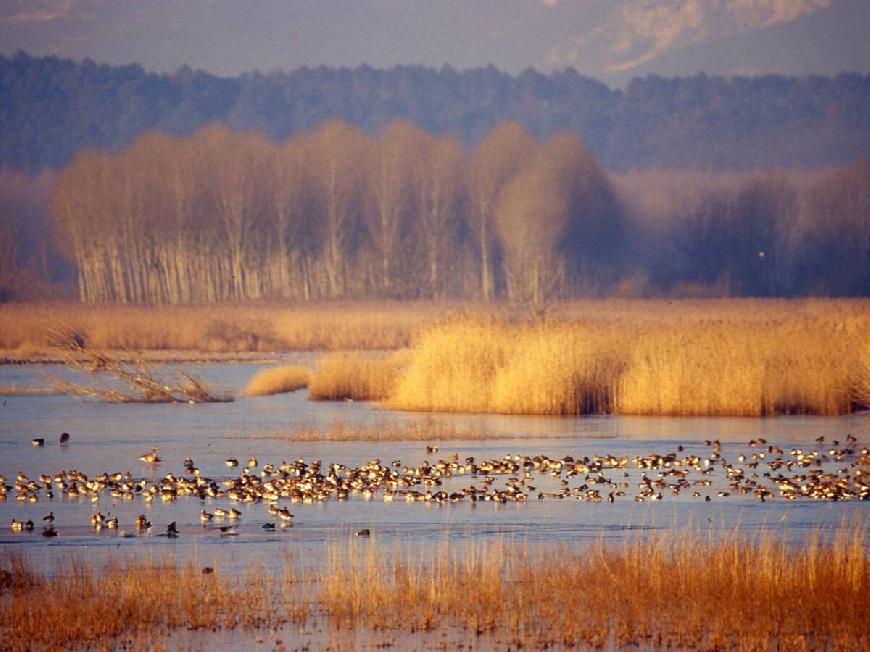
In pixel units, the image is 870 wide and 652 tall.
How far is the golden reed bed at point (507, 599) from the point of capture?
11398mm

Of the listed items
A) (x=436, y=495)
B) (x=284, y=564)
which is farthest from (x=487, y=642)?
(x=436, y=495)

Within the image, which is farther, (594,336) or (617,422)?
(594,336)

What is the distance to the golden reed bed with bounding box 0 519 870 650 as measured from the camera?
11.4m

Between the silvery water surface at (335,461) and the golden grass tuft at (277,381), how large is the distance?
82cm

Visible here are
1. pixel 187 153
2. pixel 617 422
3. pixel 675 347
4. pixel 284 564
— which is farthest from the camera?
pixel 187 153

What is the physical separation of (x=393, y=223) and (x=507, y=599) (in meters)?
77.9

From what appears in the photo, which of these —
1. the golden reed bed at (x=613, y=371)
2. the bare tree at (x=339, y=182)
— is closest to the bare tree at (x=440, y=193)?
the bare tree at (x=339, y=182)

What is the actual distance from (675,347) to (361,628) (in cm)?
1962

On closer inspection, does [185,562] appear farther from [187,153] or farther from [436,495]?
[187,153]

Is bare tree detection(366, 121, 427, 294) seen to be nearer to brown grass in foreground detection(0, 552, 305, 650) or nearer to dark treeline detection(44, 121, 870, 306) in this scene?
dark treeline detection(44, 121, 870, 306)

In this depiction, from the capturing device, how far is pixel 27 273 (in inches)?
4294

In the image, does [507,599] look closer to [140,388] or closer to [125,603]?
[125,603]

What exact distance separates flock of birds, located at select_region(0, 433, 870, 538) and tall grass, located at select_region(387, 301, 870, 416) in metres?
6.77

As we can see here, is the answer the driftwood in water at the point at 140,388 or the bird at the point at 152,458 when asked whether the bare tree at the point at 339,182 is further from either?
the bird at the point at 152,458
